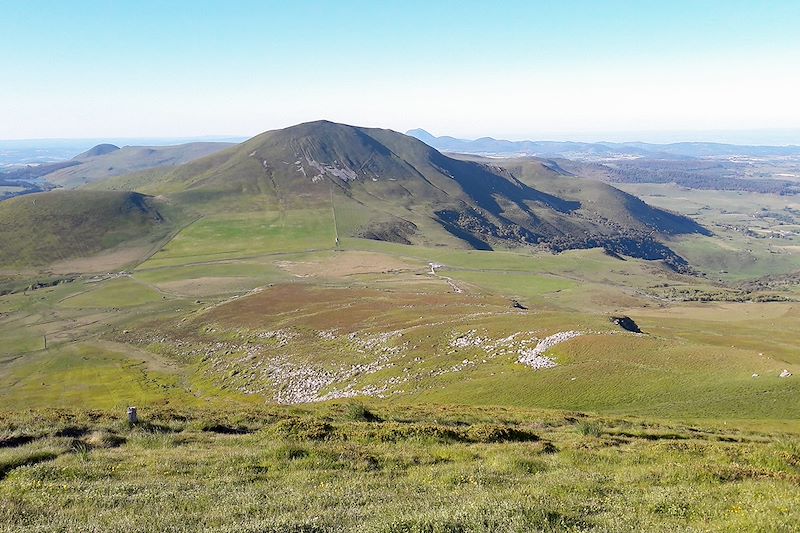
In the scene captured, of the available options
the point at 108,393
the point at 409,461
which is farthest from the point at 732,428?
the point at 108,393

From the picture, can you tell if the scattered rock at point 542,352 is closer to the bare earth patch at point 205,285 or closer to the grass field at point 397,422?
the grass field at point 397,422

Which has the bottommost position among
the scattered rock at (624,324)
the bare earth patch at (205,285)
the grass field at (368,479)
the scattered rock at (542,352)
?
the bare earth patch at (205,285)

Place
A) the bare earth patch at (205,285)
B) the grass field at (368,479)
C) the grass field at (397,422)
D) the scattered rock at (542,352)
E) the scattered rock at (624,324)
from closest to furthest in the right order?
the grass field at (368,479), the grass field at (397,422), the scattered rock at (542,352), the scattered rock at (624,324), the bare earth patch at (205,285)

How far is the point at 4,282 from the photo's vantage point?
184125 millimetres

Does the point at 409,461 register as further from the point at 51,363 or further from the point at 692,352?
the point at 51,363

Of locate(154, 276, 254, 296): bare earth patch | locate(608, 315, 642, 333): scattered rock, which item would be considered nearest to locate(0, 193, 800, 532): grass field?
locate(608, 315, 642, 333): scattered rock

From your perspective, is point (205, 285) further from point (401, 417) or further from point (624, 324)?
point (401, 417)

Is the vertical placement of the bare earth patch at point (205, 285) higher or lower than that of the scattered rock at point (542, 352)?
lower

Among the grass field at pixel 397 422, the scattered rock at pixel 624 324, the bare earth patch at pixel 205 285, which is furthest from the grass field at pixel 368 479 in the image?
the bare earth patch at pixel 205 285

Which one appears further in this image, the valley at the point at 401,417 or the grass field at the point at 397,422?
the valley at the point at 401,417

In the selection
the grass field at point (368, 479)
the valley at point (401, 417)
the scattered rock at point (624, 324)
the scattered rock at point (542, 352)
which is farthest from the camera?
the scattered rock at point (624, 324)

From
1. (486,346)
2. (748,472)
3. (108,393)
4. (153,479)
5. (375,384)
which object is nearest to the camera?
(153,479)

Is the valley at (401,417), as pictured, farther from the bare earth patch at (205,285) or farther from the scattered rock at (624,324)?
the bare earth patch at (205,285)

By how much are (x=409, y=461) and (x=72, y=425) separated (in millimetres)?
17541
